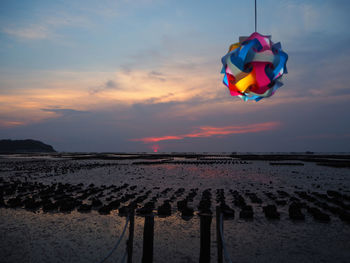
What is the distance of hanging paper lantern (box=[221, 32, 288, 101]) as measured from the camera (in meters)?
4.48

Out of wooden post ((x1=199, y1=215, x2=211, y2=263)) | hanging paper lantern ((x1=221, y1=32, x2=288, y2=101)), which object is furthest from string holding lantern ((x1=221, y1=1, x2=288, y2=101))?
wooden post ((x1=199, y1=215, x2=211, y2=263))

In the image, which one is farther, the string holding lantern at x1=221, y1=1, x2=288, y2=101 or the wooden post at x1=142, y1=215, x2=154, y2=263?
the wooden post at x1=142, y1=215, x2=154, y2=263

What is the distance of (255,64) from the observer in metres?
4.61

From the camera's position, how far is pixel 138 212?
1231 cm

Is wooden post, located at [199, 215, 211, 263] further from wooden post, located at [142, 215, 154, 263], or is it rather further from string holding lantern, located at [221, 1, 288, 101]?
string holding lantern, located at [221, 1, 288, 101]

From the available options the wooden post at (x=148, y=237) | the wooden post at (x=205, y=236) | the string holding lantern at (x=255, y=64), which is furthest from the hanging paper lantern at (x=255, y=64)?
the wooden post at (x=148, y=237)

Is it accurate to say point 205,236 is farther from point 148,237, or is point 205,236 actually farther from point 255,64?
point 255,64

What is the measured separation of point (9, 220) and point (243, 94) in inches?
467

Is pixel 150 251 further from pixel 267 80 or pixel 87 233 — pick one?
pixel 267 80

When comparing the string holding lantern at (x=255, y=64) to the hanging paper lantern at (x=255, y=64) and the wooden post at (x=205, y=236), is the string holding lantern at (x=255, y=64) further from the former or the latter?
the wooden post at (x=205, y=236)

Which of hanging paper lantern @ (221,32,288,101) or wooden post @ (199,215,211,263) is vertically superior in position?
hanging paper lantern @ (221,32,288,101)

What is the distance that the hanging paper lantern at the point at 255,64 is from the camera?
14.7 ft

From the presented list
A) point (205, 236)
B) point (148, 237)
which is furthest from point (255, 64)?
point (148, 237)

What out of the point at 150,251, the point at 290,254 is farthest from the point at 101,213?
the point at 290,254
